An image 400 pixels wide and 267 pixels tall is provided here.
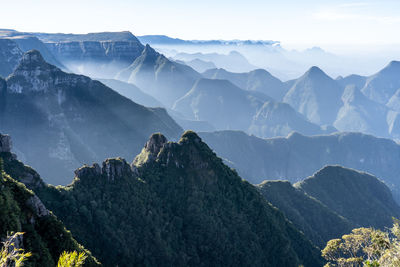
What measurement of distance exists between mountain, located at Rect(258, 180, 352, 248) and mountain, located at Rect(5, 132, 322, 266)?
3277cm

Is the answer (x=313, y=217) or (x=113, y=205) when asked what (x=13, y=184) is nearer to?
(x=113, y=205)

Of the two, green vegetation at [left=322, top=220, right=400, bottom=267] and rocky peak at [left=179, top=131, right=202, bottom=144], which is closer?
green vegetation at [left=322, top=220, right=400, bottom=267]

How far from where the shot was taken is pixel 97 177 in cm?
8419

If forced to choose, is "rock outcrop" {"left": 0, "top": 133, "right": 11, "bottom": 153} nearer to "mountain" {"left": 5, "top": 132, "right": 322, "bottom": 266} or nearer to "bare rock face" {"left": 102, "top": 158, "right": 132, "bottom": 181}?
"mountain" {"left": 5, "top": 132, "right": 322, "bottom": 266}

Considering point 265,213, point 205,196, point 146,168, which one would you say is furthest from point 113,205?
point 265,213

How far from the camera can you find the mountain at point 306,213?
14675 cm

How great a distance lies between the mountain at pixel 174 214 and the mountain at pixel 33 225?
1954cm

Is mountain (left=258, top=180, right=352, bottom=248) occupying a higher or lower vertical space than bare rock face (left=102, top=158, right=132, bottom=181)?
lower

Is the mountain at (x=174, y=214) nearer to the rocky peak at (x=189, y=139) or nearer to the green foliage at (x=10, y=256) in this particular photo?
the rocky peak at (x=189, y=139)

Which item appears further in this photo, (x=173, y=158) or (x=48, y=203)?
(x=173, y=158)

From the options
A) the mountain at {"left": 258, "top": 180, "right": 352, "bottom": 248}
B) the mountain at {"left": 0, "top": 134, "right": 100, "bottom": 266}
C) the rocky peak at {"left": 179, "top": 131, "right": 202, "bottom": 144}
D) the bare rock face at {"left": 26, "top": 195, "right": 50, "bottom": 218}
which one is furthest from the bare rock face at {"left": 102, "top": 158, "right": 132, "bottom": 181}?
the mountain at {"left": 258, "top": 180, "right": 352, "bottom": 248}

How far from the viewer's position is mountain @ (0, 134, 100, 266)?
42.2m

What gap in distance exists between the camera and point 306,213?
162000mm

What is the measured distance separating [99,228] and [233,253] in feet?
117
